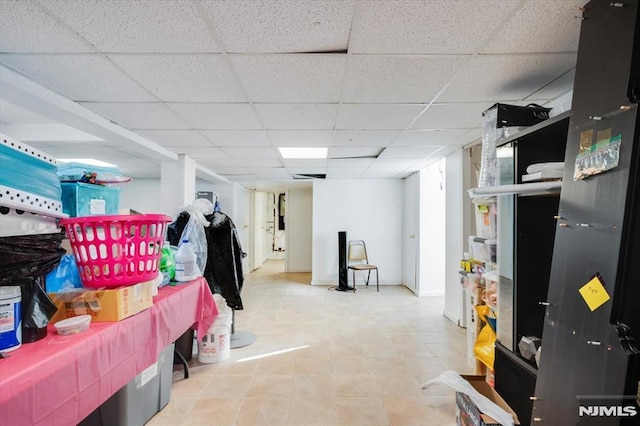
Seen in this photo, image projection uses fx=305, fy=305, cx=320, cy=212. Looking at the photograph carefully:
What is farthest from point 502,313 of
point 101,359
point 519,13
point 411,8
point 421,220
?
point 421,220

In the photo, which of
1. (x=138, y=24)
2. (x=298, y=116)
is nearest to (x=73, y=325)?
(x=138, y=24)

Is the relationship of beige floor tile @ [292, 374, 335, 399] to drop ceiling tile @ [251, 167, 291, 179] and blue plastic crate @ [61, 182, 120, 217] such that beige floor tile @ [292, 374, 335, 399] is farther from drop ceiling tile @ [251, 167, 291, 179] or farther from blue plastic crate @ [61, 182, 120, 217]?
drop ceiling tile @ [251, 167, 291, 179]

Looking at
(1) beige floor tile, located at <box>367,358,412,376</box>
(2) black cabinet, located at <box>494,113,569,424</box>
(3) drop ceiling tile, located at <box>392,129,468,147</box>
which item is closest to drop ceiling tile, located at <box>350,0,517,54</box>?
(2) black cabinet, located at <box>494,113,569,424</box>

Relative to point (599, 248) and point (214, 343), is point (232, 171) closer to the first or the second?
point (214, 343)

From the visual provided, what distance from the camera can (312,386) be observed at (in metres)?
2.42

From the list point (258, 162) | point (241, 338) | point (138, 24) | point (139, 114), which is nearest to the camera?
point (138, 24)

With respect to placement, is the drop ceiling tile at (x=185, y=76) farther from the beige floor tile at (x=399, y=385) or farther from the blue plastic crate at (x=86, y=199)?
the beige floor tile at (x=399, y=385)

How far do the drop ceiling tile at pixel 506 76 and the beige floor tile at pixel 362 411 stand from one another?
7.34 feet

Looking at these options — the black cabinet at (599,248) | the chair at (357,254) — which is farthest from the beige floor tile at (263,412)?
the chair at (357,254)

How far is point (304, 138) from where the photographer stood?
3229 mm

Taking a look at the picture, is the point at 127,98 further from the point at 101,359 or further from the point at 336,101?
the point at 101,359

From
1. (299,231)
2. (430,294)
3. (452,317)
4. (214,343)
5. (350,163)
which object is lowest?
(430,294)

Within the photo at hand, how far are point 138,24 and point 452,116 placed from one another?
2281 mm

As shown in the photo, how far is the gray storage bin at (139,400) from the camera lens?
1647 millimetres
